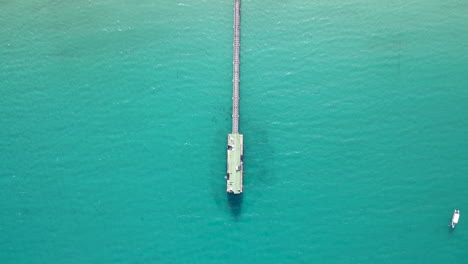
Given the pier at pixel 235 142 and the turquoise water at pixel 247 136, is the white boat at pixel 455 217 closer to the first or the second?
the turquoise water at pixel 247 136

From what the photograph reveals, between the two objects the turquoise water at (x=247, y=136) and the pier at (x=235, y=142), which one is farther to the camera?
the turquoise water at (x=247, y=136)

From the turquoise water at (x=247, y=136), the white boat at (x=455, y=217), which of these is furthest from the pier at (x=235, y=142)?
the white boat at (x=455, y=217)

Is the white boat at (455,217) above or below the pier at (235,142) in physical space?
below

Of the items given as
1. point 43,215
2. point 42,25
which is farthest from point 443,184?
point 42,25

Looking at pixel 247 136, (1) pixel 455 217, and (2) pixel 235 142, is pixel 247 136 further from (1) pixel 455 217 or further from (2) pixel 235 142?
(1) pixel 455 217

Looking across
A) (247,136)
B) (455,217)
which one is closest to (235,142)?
(247,136)

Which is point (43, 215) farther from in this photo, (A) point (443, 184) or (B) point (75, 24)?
(A) point (443, 184)

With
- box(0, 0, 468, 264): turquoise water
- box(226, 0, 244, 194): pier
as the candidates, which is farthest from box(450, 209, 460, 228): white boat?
Result: box(226, 0, 244, 194): pier
